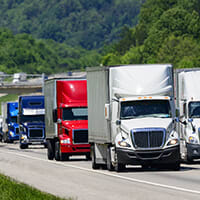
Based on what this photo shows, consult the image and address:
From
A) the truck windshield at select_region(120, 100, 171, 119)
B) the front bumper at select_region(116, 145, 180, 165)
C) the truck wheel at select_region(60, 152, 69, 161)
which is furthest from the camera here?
the truck wheel at select_region(60, 152, 69, 161)

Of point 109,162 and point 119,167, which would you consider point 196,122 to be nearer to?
point 109,162

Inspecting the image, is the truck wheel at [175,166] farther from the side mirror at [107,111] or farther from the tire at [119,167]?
the side mirror at [107,111]

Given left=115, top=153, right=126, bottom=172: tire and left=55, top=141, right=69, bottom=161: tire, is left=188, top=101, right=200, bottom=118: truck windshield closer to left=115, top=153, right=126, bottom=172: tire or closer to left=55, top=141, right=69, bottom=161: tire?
left=115, top=153, right=126, bottom=172: tire

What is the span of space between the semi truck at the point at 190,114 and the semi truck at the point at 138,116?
12.2 feet

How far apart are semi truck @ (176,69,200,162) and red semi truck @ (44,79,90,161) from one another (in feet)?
17.4

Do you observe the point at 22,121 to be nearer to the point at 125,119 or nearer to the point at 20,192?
the point at 125,119

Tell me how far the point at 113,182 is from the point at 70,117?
13121 millimetres

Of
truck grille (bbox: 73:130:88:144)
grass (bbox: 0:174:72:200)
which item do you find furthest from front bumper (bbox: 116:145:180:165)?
truck grille (bbox: 73:130:88:144)

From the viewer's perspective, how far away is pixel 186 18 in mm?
166250

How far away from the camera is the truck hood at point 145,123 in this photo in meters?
24.5

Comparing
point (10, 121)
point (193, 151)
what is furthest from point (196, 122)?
point (10, 121)

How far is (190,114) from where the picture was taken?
96.3 ft

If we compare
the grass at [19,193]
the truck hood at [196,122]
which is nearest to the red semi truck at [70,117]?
the truck hood at [196,122]

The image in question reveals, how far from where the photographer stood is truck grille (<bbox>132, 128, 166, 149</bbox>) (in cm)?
2438
